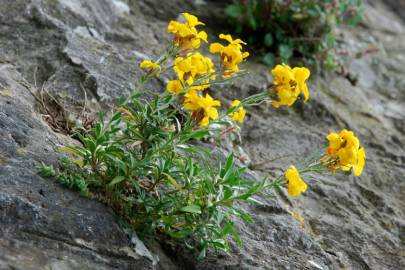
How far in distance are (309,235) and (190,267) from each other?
0.78 meters

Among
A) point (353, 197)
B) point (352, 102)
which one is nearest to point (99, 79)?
point (353, 197)

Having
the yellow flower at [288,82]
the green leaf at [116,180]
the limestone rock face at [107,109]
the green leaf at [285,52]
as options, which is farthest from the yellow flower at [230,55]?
the green leaf at [285,52]

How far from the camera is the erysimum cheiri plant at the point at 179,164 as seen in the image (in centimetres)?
220

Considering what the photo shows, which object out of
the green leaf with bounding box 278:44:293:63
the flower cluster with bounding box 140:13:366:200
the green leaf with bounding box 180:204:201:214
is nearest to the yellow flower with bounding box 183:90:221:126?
the flower cluster with bounding box 140:13:366:200

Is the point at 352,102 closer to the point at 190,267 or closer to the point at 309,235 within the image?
the point at 309,235

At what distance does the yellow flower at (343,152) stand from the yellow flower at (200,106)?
46cm

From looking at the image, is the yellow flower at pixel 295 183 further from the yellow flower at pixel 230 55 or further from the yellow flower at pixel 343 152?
the yellow flower at pixel 230 55

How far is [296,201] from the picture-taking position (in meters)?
3.19

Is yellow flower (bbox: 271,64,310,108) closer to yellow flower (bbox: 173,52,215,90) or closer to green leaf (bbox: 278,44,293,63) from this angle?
yellow flower (bbox: 173,52,215,90)

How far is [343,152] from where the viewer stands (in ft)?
7.07

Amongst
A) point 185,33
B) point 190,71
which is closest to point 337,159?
point 190,71

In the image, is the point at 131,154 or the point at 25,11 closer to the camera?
the point at 131,154

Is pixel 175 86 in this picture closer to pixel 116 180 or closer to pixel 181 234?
pixel 116 180

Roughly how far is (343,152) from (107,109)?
54.0 inches
